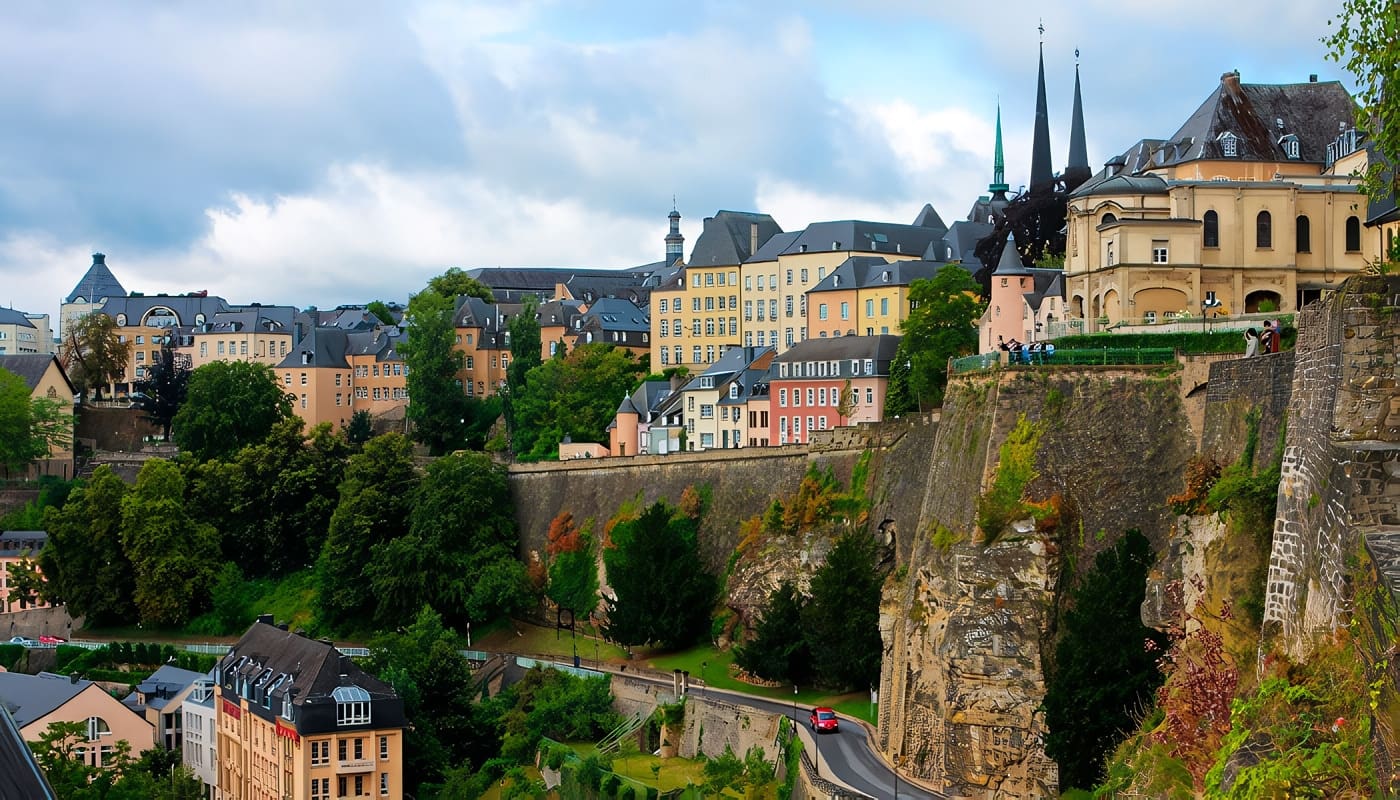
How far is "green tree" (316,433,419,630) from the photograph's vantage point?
72000 millimetres

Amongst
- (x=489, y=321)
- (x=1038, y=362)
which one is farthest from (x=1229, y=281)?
(x=489, y=321)

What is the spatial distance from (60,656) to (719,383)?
2876 centimetres

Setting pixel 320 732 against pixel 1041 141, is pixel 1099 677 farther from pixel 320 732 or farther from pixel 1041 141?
pixel 1041 141

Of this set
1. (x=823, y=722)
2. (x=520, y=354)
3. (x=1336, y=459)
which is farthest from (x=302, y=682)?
(x=1336, y=459)

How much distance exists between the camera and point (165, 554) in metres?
77.8

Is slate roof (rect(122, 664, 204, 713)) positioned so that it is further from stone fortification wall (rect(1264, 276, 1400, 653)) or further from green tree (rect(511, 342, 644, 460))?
stone fortification wall (rect(1264, 276, 1400, 653))

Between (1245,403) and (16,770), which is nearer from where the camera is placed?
(16,770)

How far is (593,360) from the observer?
85.4 metres

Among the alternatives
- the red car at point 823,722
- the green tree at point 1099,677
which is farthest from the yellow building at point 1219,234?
the red car at point 823,722

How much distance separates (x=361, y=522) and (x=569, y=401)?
1379 centimetres

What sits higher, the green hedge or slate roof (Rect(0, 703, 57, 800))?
the green hedge

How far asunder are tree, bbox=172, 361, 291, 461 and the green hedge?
163 feet

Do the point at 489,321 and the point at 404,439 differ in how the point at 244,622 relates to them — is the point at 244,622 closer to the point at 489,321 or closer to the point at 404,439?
the point at 404,439

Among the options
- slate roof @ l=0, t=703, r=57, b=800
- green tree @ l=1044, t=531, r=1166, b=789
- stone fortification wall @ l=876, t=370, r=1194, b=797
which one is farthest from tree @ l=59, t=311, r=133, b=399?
→ slate roof @ l=0, t=703, r=57, b=800
